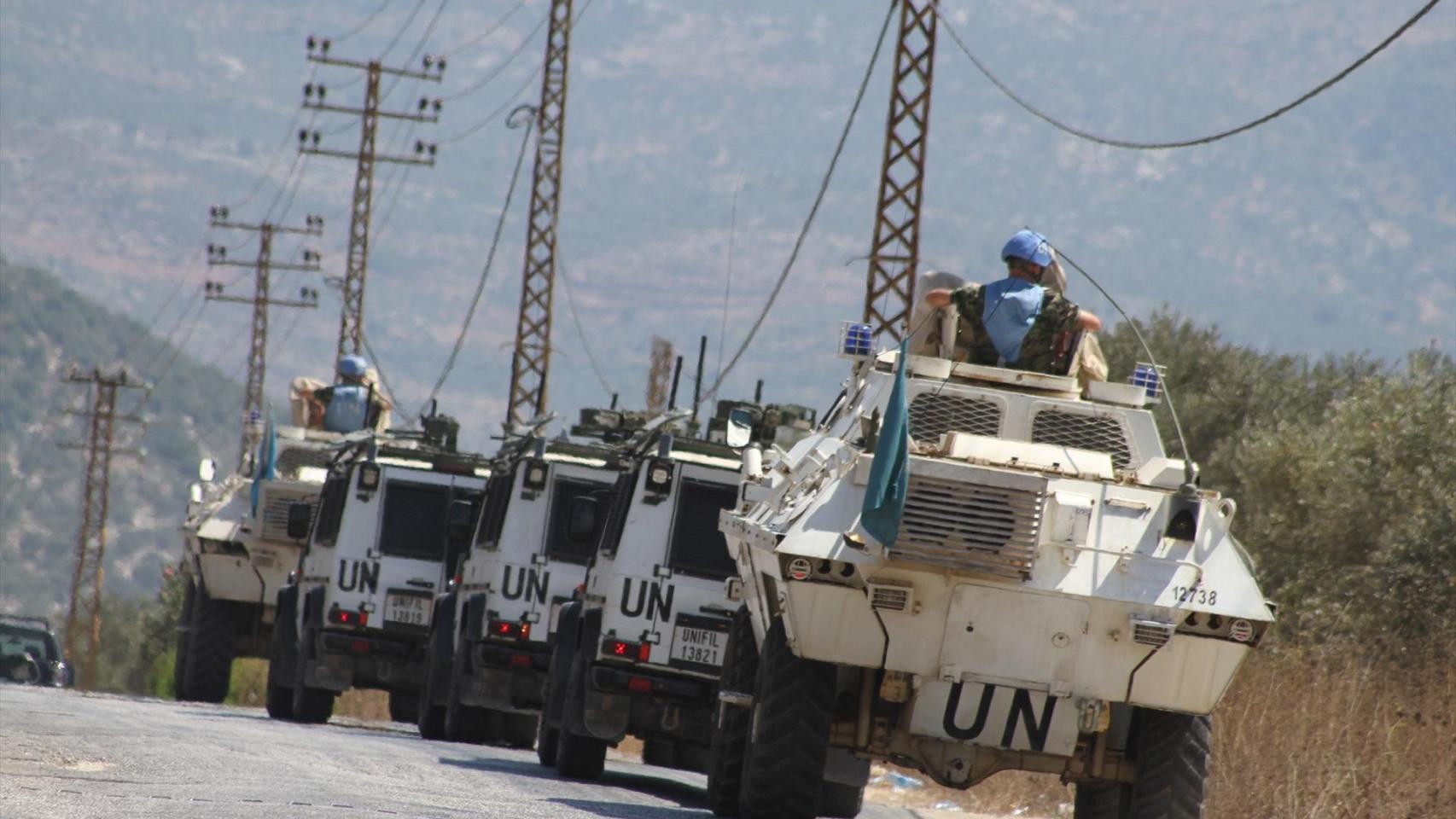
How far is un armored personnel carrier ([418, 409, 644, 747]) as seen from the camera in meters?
21.3

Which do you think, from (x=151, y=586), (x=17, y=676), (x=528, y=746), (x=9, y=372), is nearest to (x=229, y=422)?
(x=9, y=372)

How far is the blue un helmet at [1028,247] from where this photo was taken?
48.6 feet

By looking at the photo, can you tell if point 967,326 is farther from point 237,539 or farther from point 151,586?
point 151,586

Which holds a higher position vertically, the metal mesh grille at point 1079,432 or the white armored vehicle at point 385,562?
the metal mesh grille at point 1079,432

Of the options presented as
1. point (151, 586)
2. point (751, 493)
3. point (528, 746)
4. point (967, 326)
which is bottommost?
point (151, 586)

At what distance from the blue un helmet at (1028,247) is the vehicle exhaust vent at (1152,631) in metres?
3.11

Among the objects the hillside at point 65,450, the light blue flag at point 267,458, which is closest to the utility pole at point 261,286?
the light blue flag at point 267,458

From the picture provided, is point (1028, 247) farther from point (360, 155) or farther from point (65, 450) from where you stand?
point (65, 450)

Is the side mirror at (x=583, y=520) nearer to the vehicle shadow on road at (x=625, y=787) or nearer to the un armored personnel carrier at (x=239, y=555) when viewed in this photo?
the vehicle shadow on road at (x=625, y=787)

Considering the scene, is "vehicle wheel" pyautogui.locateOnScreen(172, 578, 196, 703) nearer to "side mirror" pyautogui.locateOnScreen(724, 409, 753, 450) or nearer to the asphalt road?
the asphalt road

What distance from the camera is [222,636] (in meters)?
30.8

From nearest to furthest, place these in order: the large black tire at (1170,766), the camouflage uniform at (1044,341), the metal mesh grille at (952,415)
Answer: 1. the large black tire at (1170,766)
2. the metal mesh grille at (952,415)
3. the camouflage uniform at (1044,341)

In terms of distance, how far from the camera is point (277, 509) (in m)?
28.8

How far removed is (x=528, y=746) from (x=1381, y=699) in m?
11.0
